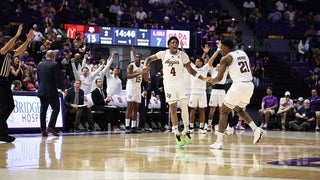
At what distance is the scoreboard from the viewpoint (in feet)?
77.4

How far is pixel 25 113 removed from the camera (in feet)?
51.0

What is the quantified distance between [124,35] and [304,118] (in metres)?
7.93

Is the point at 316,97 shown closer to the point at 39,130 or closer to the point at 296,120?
the point at 296,120

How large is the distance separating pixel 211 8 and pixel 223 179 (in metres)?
25.1

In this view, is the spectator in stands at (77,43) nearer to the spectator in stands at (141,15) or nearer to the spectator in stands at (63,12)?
the spectator in stands at (63,12)

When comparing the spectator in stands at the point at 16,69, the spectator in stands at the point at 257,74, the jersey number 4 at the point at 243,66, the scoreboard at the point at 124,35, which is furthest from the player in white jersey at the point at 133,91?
the spectator in stands at the point at 257,74

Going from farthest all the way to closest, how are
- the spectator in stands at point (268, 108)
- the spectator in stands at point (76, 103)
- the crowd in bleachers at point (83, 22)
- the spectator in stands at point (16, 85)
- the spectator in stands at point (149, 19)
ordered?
the spectator in stands at point (149, 19), the spectator in stands at point (268, 108), the crowd in bleachers at point (83, 22), the spectator in stands at point (76, 103), the spectator in stands at point (16, 85)

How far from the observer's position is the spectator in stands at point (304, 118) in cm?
2291

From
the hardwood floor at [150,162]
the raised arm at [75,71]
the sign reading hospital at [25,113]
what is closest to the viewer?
the hardwood floor at [150,162]

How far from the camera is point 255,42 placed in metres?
29.5

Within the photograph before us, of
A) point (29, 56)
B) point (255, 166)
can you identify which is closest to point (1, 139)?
point (255, 166)

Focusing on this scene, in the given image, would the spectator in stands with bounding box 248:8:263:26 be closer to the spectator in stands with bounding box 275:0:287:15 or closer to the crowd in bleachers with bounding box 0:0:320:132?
the crowd in bleachers with bounding box 0:0:320:132

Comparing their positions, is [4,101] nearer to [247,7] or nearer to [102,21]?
[102,21]

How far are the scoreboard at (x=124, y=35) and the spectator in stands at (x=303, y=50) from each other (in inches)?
254
